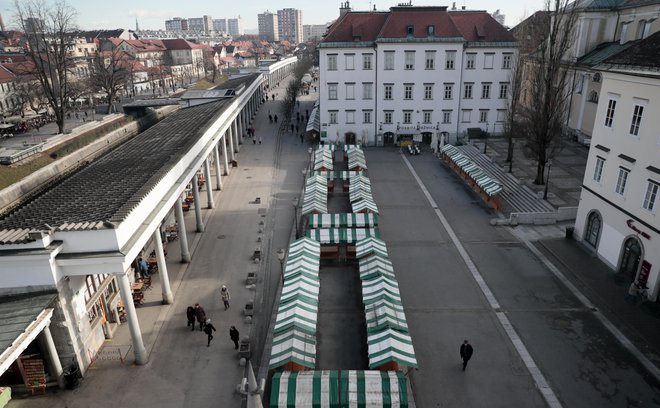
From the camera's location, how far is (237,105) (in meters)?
43.8

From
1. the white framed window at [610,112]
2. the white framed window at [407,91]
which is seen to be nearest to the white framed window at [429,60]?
the white framed window at [407,91]

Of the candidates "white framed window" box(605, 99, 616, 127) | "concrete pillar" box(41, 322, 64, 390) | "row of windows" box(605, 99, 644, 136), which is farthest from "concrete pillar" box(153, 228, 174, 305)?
"white framed window" box(605, 99, 616, 127)

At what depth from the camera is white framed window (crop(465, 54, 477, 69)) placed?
150ft

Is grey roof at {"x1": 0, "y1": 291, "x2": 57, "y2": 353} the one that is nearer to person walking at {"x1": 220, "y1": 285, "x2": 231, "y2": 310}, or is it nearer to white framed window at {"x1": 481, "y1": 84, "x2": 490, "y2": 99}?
person walking at {"x1": 220, "y1": 285, "x2": 231, "y2": 310}

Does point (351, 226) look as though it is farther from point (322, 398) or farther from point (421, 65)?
point (421, 65)

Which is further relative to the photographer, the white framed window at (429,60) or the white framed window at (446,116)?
the white framed window at (446,116)

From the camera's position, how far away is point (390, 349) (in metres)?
15.4

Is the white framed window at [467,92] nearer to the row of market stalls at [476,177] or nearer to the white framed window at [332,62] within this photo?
the row of market stalls at [476,177]

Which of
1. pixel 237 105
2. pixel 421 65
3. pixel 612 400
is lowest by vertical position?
pixel 612 400

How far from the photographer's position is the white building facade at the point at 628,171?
64.5 ft

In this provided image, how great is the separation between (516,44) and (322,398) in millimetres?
43415

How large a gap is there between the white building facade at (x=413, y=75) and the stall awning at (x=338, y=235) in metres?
25.3

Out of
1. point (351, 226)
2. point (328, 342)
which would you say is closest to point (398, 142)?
point (351, 226)

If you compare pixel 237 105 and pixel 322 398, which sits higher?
pixel 237 105
